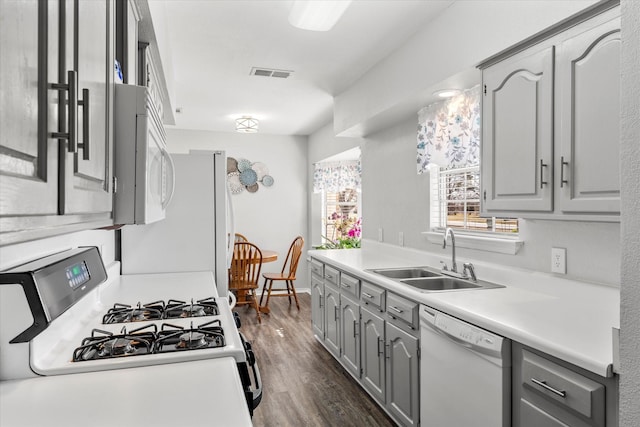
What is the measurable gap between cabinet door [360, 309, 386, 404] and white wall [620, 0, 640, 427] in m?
1.58

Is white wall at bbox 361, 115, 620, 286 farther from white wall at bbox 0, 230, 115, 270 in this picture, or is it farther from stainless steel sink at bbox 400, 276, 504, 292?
white wall at bbox 0, 230, 115, 270

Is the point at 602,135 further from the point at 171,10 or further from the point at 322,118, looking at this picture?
the point at 322,118

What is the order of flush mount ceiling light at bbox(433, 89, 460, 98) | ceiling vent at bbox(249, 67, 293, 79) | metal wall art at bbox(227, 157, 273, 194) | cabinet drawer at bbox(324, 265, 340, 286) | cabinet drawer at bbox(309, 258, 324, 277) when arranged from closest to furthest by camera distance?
flush mount ceiling light at bbox(433, 89, 460, 98), cabinet drawer at bbox(324, 265, 340, 286), ceiling vent at bbox(249, 67, 293, 79), cabinet drawer at bbox(309, 258, 324, 277), metal wall art at bbox(227, 157, 273, 194)

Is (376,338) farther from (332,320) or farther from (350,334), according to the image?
(332,320)

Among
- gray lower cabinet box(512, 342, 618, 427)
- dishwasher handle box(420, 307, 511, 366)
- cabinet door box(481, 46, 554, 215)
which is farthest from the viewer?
cabinet door box(481, 46, 554, 215)

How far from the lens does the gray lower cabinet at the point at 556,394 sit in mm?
1224

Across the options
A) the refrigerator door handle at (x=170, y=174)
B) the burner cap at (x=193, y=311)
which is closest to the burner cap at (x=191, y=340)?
the burner cap at (x=193, y=311)

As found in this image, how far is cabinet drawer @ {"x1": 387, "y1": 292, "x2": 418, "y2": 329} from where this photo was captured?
7.22 ft

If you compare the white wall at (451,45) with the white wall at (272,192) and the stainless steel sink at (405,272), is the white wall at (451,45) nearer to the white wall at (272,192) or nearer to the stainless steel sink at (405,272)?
the stainless steel sink at (405,272)

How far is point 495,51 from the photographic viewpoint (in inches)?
80.8

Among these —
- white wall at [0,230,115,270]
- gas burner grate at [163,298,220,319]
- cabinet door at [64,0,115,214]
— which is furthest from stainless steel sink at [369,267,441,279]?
cabinet door at [64,0,115,214]

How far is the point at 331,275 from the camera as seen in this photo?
3.51 metres

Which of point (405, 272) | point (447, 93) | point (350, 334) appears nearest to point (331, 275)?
point (350, 334)

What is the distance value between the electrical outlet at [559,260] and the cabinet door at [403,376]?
739 millimetres
